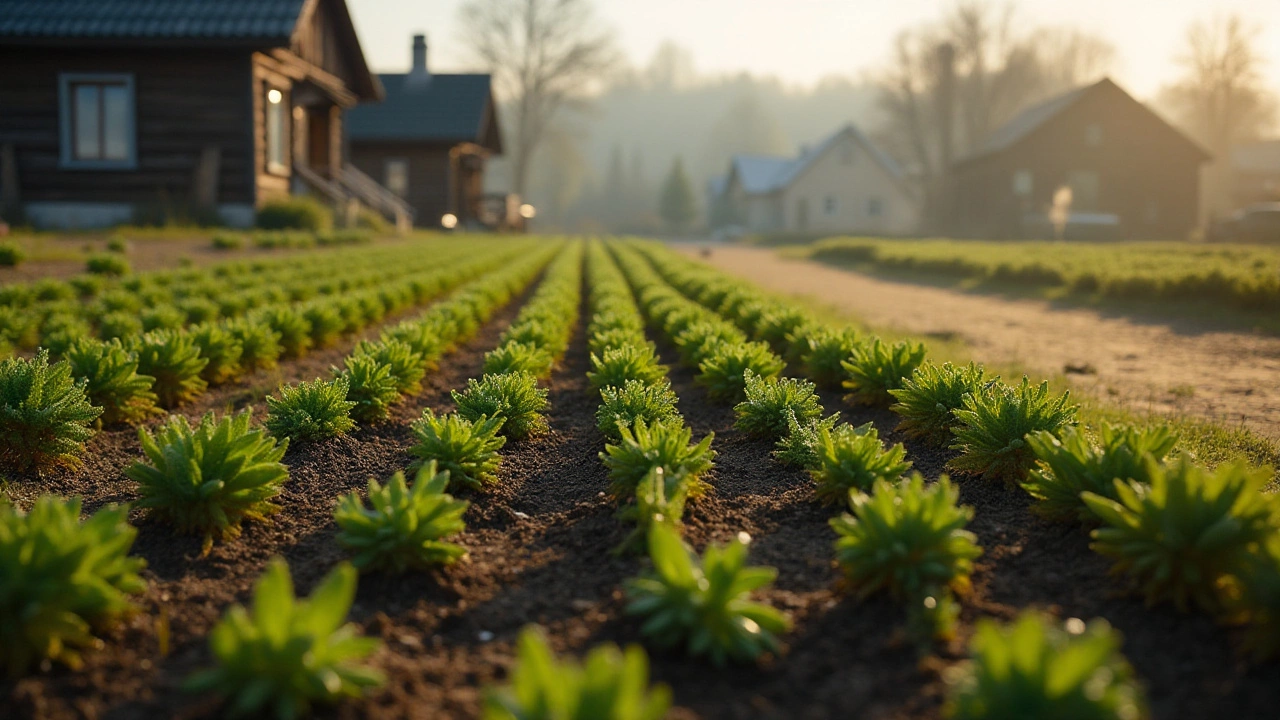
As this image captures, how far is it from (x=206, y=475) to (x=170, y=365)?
7.62 ft

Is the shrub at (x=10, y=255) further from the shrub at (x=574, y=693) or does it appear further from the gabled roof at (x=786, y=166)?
the gabled roof at (x=786, y=166)

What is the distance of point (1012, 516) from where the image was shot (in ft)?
12.3

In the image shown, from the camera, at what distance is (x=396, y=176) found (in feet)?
110

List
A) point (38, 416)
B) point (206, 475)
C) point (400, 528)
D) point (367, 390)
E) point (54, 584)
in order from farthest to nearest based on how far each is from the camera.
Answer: point (367, 390) → point (38, 416) → point (206, 475) → point (400, 528) → point (54, 584)

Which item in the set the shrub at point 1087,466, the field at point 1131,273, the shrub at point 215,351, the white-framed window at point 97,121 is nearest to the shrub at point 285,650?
the shrub at point 1087,466

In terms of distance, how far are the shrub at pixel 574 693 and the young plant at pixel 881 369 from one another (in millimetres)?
3938

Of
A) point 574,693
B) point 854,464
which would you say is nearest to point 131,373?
point 854,464

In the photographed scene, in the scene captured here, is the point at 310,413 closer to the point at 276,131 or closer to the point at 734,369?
the point at 734,369

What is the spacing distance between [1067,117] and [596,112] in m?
27.9

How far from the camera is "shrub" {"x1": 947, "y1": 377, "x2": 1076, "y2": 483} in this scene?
4.04m

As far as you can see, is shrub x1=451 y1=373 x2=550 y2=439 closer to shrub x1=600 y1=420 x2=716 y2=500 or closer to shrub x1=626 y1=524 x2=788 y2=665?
shrub x1=600 y1=420 x2=716 y2=500

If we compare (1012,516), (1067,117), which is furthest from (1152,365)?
(1067,117)

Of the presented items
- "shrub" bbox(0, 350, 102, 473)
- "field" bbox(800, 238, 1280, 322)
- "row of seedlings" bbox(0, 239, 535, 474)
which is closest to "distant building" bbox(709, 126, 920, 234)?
"field" bbox(800, 238, 1280, 322)

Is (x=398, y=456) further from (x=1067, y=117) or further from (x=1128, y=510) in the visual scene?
(x=1067, y=117)
